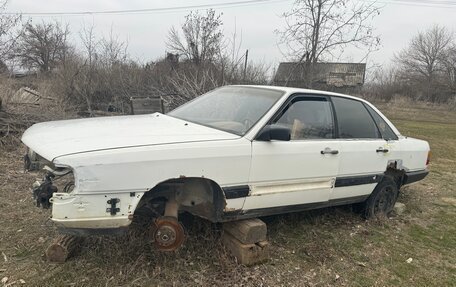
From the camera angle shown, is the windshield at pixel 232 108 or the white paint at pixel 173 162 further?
the windshield at pixel 232 108

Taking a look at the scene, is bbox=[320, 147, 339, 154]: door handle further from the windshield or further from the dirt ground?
the dirt ground

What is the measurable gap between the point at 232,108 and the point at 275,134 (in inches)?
29.7

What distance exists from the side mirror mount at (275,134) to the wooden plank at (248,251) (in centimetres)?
97

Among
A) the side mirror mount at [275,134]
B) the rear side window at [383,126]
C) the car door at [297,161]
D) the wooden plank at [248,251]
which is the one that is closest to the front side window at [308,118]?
the car door at [297,161]

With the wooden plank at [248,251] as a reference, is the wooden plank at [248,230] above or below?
above

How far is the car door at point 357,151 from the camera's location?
13.6 feet

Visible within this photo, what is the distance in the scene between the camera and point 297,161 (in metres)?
3.64

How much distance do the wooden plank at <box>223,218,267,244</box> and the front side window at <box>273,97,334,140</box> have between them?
0.91 metres

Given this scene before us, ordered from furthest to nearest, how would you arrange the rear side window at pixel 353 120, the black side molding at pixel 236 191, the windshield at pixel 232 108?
1. the rear side window at pixel 353 120
2. the windshield at pixel 232 108
3. the black side molding at pixel 236 191

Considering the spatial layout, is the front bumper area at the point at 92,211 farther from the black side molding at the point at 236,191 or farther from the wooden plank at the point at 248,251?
the wooden plank at the point at 248,251

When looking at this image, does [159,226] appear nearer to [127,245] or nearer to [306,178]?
[127,245]

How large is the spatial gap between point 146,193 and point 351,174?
7.56 ft

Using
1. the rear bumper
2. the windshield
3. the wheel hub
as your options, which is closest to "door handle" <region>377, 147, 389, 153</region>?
the rear bumper

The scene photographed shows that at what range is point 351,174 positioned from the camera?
421 cm
